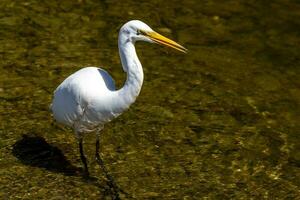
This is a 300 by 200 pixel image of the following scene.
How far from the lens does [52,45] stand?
31.2 ft

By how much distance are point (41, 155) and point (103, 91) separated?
4.40 feet

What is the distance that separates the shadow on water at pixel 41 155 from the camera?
22.7 feet

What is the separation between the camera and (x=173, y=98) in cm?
853

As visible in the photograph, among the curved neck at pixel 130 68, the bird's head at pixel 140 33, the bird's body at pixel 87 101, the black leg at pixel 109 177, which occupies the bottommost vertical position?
the black leg at pixel 109 177

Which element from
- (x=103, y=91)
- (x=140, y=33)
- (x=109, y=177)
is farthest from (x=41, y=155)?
(x=140, y=33)

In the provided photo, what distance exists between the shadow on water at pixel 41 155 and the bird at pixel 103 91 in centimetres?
46

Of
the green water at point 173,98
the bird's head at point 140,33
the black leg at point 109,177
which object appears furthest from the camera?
the green water at point 173,98

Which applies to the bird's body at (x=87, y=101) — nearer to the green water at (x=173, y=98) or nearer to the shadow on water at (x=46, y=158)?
the shadow on water at (x=46, y=158)

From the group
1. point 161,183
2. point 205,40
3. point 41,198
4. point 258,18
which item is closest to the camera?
point 41,198

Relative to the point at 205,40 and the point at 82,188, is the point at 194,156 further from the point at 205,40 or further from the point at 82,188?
the point at 205,40

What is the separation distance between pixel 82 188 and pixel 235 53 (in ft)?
13.9

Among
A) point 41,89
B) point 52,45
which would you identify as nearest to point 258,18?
point 52,45

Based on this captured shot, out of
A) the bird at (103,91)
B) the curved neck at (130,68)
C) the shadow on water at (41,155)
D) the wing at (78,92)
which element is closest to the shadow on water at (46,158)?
the shadow on water at (41,155)

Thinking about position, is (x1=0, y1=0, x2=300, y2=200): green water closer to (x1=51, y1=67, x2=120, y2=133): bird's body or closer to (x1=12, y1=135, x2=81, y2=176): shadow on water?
(x1=12, y1=135, x2=81, y2=176): shadow on water
